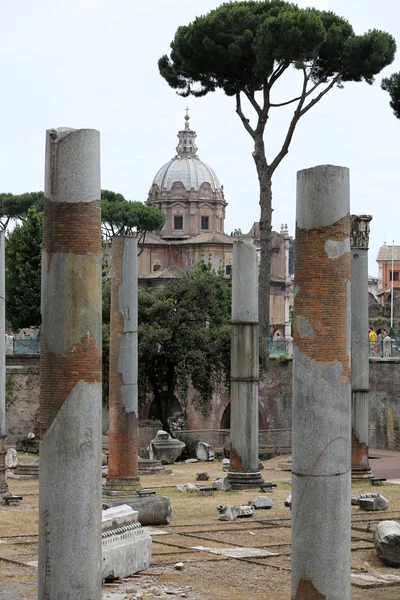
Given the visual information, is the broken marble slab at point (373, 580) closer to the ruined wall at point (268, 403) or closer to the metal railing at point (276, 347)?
the ruined wall at point (268, 403)

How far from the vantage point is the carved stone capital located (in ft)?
59.8

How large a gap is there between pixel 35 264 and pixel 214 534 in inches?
947

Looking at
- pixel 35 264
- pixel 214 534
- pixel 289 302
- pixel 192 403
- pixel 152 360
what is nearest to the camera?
pixel 214 534

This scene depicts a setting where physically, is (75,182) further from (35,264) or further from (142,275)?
(142,275)

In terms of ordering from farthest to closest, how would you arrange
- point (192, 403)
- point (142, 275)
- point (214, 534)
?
point (142, 275) → point (192, 403) → point (214, 534)

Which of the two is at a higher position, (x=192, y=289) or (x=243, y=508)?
(x=192, y=289)

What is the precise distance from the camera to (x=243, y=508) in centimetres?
1512

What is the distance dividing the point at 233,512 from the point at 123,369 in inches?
108

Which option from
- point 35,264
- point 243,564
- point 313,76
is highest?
point 313,76

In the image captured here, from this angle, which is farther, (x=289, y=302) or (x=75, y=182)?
(x=289, y=302)

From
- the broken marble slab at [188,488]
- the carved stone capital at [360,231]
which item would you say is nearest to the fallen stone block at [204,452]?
the broken marble slab at [188,488]

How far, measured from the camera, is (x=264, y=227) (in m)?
31.1

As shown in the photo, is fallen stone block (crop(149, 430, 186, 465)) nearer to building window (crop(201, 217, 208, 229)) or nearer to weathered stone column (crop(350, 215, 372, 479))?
weathered stone column (crop(350, 215, 372, 479))

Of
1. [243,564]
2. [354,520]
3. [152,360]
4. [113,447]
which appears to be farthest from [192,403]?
[243,564]
